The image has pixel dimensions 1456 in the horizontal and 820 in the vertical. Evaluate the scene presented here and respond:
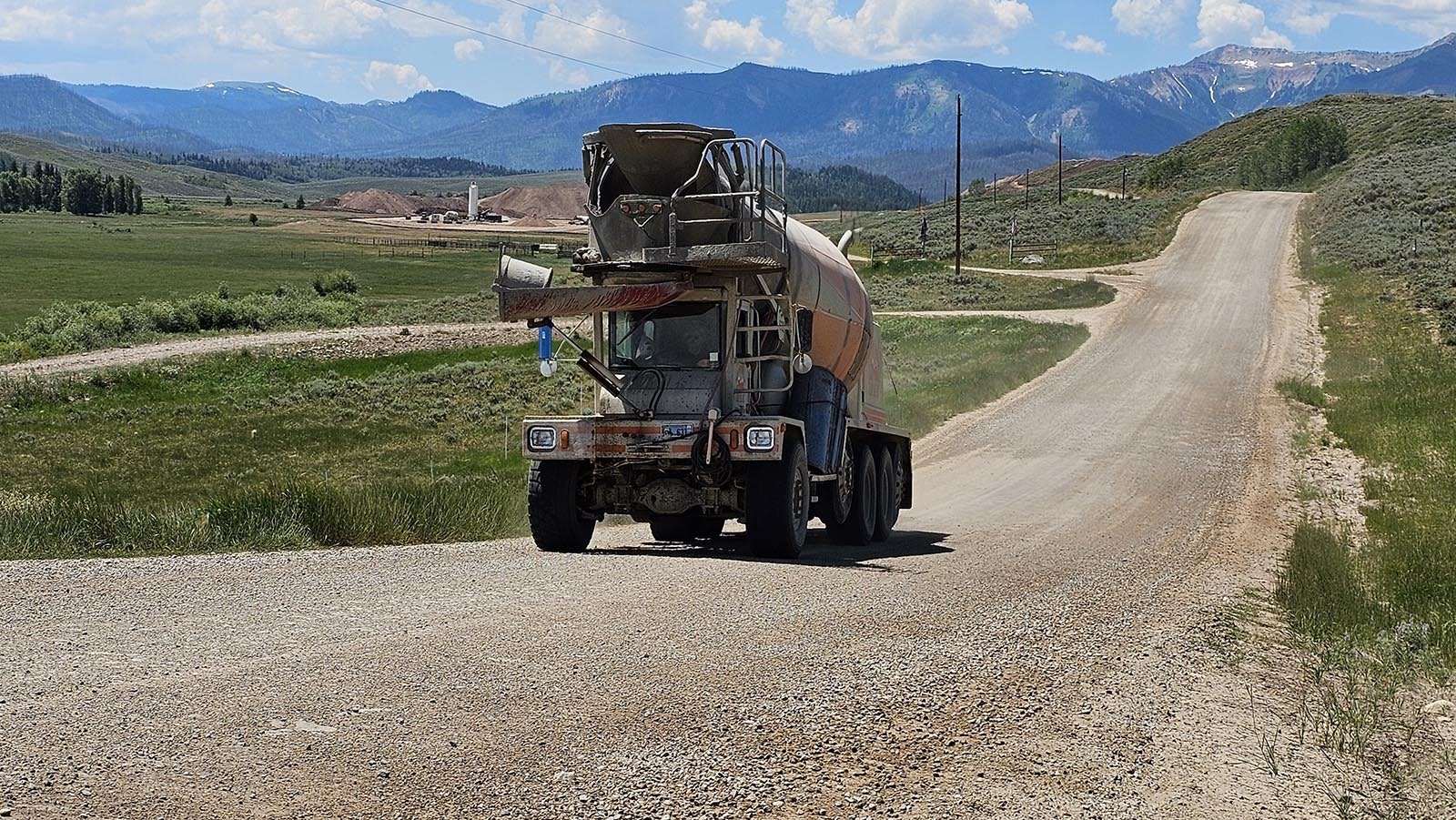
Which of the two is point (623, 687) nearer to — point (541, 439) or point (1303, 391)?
point (541, 439)

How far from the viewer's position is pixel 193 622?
908 centimetres

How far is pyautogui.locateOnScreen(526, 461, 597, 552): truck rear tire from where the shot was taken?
14266mm

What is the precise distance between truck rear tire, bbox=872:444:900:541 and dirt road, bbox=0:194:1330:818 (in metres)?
2.90

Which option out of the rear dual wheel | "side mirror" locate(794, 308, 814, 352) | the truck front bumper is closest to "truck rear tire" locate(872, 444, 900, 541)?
the rear dual wheel

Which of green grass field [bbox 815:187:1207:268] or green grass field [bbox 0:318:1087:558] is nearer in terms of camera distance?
green grass field [bbox 0:318:1087:558]

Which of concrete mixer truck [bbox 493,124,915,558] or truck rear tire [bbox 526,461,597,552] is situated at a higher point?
concrete mixer truck [bbox 493,124,915,558]

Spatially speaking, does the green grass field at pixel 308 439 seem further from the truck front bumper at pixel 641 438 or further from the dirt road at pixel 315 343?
the dirt road at pixel 315 343

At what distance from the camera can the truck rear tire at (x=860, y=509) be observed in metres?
16.9

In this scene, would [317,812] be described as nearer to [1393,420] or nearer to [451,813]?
[451,813]

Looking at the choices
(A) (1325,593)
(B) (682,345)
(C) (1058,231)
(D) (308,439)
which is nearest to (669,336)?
(B) (682,345)

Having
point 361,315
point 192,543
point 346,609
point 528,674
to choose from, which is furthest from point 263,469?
point 361,315

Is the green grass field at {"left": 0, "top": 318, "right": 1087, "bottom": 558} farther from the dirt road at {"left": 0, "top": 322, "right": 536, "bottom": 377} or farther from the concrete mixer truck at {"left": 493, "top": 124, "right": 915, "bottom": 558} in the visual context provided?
the dirt road at {"left": 0, "top": 322, "right": 536, "bottom": 377}

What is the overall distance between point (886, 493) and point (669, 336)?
4.74m

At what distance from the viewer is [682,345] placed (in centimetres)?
1443
